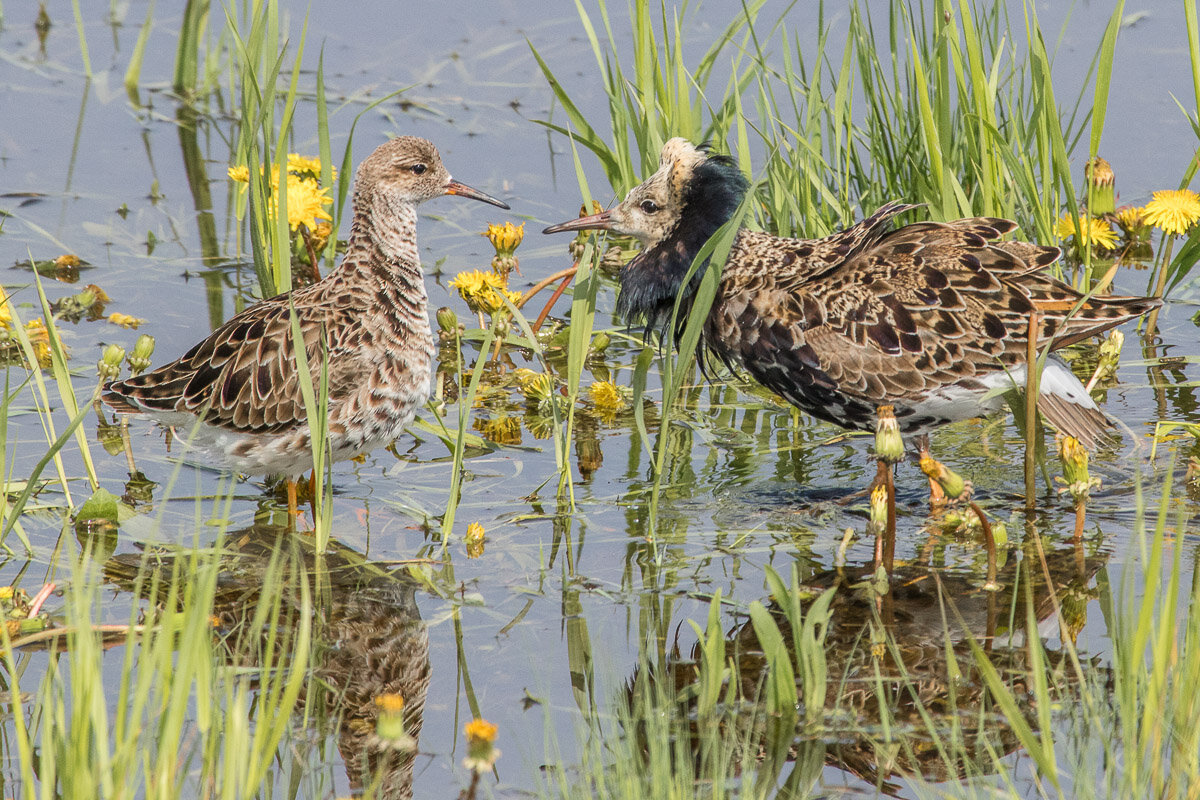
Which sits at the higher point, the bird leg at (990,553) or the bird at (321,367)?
the bird at (321,367)

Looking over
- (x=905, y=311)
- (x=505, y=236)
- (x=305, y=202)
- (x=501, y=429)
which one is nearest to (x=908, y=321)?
(x=905, y=311)

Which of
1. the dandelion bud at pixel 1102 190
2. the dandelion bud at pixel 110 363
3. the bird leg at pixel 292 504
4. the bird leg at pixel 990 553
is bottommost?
the bird leg at pixel 990 553

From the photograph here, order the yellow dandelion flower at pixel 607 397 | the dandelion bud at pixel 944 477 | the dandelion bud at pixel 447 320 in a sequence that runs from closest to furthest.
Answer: the dandelion bud at pixel 944 477 → the yellow dandelion flower at pixel 607 397 → the dandelion bud at pixel 447 320

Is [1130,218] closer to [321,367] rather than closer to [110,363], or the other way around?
[321,367]

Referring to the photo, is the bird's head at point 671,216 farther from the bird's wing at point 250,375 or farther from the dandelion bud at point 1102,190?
the dandelion bud at point 1102,190

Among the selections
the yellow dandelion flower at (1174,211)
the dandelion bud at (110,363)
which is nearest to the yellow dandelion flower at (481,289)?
the dandelion bud at (110,363)

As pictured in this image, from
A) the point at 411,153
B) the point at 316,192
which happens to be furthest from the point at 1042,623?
the point at 316,192

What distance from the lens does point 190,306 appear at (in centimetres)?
793

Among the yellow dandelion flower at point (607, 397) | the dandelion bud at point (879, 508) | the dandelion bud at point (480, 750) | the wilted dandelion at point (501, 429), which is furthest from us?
the yellow dandelion flower at point (607, 397)

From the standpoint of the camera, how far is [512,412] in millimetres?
6906

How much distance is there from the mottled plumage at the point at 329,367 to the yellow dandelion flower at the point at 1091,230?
3365 mm

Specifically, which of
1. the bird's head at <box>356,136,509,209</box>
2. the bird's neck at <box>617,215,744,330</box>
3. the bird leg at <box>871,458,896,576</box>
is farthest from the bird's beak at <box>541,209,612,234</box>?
the bird leg at <box>871,458,896,576</box>

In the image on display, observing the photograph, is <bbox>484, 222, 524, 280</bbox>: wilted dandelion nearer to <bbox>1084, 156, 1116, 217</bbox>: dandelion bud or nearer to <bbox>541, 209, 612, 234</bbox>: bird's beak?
<bbox>541, 209, 612, 234</bbox>: bird's beak

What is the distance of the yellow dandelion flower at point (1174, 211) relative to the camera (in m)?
7.19
